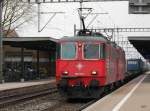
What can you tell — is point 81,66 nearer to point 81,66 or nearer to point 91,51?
point 81,66

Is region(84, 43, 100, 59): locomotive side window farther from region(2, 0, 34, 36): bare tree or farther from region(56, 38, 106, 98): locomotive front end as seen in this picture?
region(2, 0, 34, 36): bare tree

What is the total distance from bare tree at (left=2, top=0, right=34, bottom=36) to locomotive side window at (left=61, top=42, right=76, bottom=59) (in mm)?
36476

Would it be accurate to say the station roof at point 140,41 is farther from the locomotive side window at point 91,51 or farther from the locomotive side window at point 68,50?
the locomotive side window at point 68,50

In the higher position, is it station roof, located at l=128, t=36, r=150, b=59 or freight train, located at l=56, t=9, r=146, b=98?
station roof, located at l=128, t=36, r=150, b=59

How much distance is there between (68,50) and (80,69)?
1033 mm

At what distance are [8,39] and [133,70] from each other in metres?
32.4

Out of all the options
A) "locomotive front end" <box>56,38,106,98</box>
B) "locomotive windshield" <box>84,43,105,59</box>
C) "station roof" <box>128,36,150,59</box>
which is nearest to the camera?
"locomotive front end" <box>56,38,106,98</box>

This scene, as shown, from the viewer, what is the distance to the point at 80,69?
21.5 metres

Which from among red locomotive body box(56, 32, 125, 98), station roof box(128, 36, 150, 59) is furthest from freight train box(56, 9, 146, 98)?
station roof box(128, 36, 150, 59)

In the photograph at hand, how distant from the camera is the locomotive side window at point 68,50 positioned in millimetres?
21797

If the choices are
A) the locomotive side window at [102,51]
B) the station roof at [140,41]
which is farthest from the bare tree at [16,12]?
the locomotive side window at [102,51]

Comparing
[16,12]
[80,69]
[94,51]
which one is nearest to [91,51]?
[94,51]

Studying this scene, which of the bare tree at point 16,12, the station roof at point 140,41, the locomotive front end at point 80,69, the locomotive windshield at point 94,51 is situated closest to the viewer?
the locomotive front end at point 80,69

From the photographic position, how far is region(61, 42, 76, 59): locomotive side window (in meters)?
21.8
